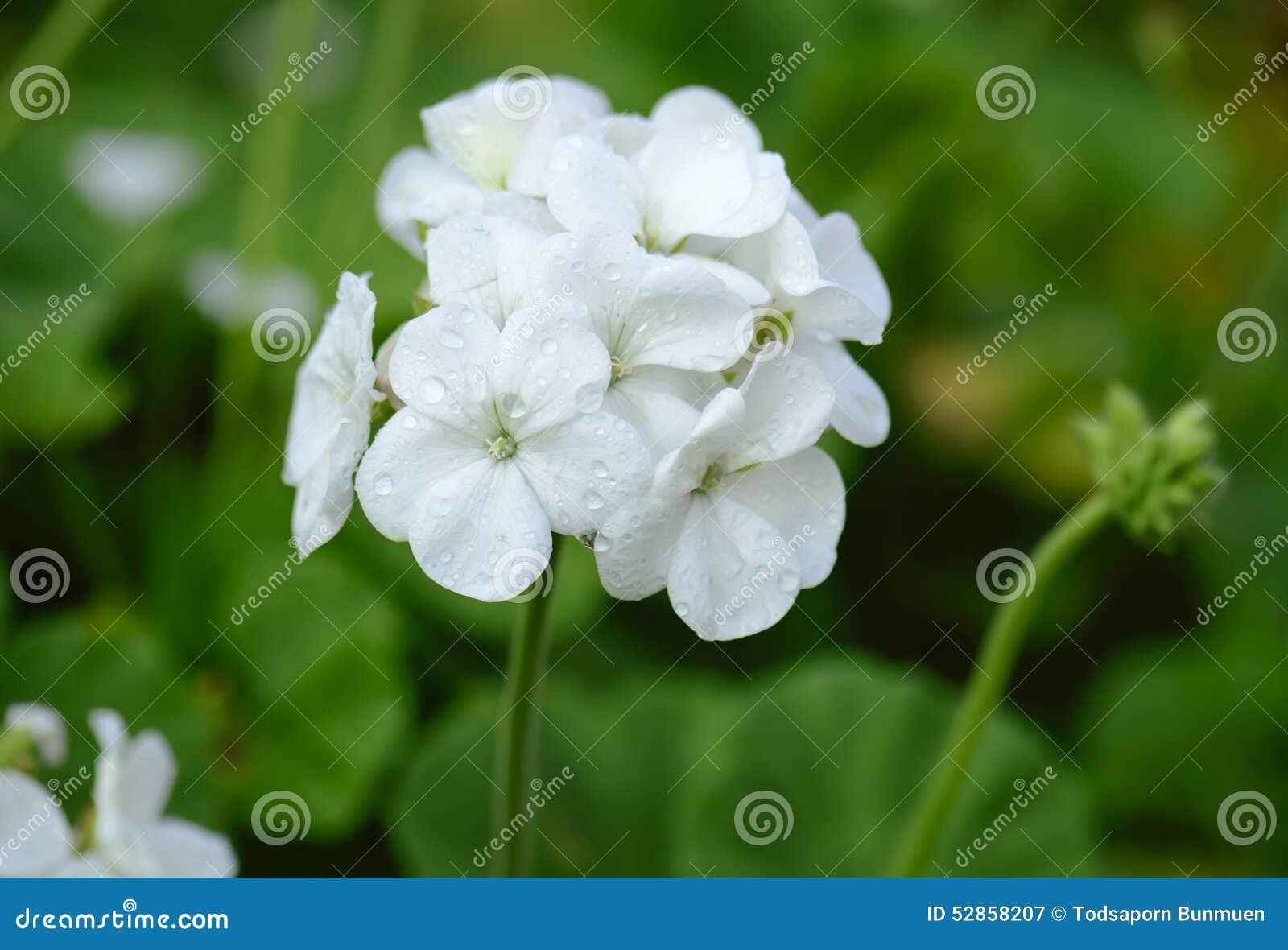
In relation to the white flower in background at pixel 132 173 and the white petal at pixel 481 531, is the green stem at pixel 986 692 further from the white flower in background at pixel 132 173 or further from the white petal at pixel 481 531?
the white flower in background at pixel 132 173

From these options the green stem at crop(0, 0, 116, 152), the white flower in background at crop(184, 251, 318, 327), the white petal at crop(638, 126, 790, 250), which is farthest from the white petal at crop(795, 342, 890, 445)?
the green stem at crop(0, 0, 116, 152)

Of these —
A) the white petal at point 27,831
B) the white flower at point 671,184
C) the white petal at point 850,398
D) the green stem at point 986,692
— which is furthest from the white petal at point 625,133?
the white petal at point 27,831

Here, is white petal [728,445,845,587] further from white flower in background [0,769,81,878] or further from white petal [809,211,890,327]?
white flower in background [0,769,81,878]

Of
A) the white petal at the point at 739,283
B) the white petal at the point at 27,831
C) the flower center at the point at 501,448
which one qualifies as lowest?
the white petal at the point at 27,831
